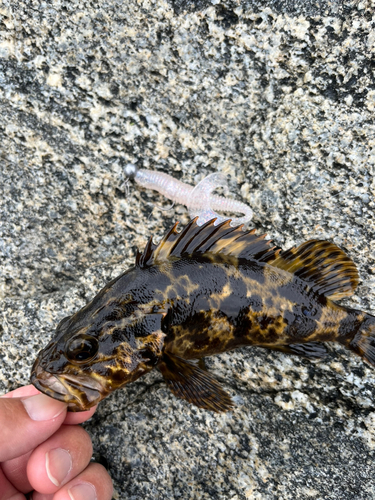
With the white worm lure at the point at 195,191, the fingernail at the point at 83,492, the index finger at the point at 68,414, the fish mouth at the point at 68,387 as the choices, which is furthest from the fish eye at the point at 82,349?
the white worm lure at the point at 195,191

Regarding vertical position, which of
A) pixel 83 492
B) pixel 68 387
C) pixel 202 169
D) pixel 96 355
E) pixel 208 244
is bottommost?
pixel 83 492

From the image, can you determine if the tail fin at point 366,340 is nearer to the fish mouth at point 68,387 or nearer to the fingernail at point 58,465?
the fish mouth at point 68,387

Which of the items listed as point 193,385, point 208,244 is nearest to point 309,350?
point 193,385

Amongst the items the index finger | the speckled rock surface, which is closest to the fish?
the speckled rock surface

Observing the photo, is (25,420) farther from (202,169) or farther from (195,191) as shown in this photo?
(202,169)

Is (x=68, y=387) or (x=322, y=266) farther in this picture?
(x=322, y=266)

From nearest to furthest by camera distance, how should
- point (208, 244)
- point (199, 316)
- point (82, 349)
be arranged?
point (82, 349) → point (199, 316) → point (208, 244)

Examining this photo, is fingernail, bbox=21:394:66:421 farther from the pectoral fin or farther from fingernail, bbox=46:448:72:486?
the pectoral fin

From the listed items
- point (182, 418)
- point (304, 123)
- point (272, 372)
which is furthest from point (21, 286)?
point (304, 123)
